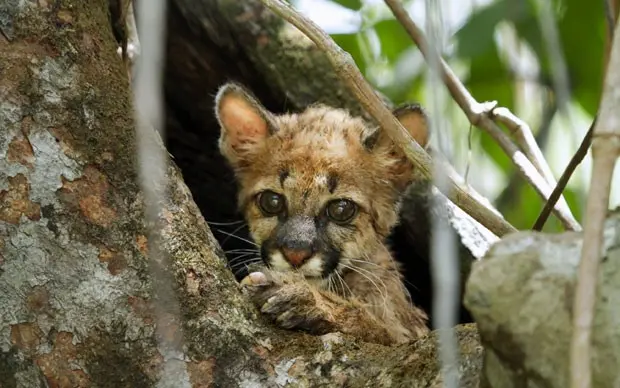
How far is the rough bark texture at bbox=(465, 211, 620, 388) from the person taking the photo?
2.04 metres

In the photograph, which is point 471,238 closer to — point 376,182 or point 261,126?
point 376,182

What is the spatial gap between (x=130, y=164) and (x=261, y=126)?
171 cm

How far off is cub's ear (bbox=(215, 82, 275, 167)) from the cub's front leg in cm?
108

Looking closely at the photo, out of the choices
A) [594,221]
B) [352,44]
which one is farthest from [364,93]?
[352,44]

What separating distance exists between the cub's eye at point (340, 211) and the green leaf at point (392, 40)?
4.29ft

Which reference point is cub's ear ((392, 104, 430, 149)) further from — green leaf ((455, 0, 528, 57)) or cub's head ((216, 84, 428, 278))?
green leaf ((455, 0, 528, 57))

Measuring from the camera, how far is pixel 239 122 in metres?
4.53

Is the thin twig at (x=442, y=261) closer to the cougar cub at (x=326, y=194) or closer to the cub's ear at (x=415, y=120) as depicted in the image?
the cougar cub at (x=326, y=194)

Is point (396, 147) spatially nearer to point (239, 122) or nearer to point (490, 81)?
point (239, 122)

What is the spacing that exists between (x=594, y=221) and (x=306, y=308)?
1.59 metres

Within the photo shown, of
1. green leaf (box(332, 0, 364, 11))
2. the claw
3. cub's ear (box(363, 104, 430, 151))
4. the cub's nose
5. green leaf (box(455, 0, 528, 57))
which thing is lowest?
the cub's nose

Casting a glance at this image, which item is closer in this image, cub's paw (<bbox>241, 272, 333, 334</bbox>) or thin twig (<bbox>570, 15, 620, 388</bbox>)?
thin twig (<bbox>570, 15, 620, 388</bbox>)

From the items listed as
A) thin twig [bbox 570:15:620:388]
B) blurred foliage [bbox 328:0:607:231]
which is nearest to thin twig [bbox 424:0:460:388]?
thin twig [bbox 570:15:620:388]

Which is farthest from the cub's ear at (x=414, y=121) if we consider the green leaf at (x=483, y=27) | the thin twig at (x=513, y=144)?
the green leaf at (x=483, y=27)
